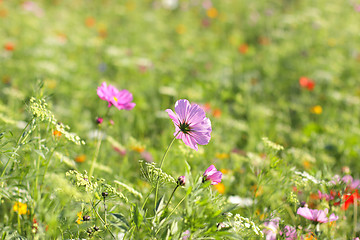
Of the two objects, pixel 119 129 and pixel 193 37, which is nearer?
pixel 119 129

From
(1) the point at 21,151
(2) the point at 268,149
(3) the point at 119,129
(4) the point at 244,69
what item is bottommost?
(1) the point at 21,151

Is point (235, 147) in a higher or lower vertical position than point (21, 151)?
higher

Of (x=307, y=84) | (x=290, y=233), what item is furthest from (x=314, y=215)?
(x=307, y=84)

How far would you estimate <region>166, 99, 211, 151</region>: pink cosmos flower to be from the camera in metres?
1.05

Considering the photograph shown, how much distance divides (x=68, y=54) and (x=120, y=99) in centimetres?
290

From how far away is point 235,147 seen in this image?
103 inches

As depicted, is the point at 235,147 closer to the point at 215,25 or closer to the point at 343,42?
the point at 343,42

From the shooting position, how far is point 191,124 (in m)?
1.07

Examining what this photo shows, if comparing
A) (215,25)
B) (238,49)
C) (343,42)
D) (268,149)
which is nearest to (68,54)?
(238,49)

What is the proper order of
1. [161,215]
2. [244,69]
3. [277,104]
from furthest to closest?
[244,69]
[277,104]
[161,215]

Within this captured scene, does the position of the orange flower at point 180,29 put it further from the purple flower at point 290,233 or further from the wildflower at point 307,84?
the purple flower at point 290,233

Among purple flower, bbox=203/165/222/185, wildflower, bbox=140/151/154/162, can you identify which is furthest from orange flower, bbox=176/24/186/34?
purple flower, bbox=203/165/222/185

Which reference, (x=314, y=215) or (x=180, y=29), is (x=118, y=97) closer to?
(x=314, y=215)

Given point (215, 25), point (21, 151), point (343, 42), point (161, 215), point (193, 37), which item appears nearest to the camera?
point (161, 215)
